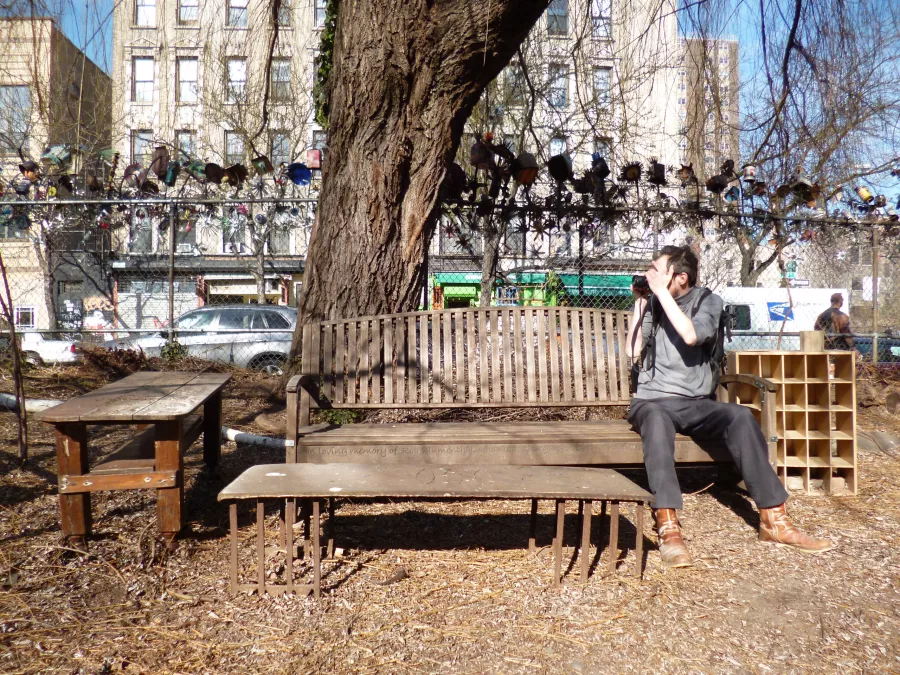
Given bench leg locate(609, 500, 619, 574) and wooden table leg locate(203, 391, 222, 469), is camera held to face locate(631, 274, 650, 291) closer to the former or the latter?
bench leg locate(609, 500, 619, 574)

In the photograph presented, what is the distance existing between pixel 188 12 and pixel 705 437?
527cm

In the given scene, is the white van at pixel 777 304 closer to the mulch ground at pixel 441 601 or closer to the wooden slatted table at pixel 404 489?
the mulch ground at pixel 441 601

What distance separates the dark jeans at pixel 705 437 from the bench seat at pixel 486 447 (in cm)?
13

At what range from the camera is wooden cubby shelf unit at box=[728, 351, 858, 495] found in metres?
4.30

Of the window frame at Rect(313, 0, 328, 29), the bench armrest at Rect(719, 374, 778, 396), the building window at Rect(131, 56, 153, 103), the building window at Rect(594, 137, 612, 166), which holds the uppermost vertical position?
the building window at Rect(131, 56, 153, 103)

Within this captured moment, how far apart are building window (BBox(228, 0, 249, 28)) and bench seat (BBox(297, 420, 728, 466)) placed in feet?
13.1

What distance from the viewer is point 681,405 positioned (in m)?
3.57

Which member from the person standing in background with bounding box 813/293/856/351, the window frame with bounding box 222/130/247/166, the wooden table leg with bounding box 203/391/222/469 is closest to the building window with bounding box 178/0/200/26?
the wooden table leg with bounding box 203/391/222/469

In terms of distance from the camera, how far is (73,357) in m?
7.86

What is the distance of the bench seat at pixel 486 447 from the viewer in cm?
341

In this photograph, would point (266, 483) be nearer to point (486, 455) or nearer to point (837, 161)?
→ point (486, 455)

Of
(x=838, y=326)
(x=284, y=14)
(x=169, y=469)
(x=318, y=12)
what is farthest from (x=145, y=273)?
(x=318, y=12)

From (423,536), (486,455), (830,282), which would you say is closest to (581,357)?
(486,455)

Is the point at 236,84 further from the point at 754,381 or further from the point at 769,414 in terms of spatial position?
the point at 769,414
